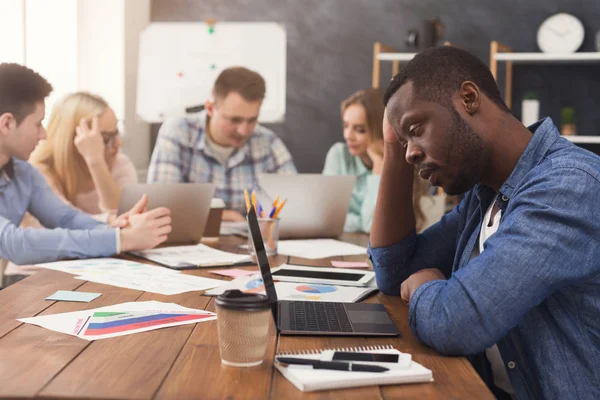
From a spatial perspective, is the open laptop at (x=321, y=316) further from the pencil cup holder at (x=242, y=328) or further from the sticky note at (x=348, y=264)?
the sticky note at (x=348, y=264)

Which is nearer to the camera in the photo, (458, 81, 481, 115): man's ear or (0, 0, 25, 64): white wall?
(458, 81, 481, 115): man's ear

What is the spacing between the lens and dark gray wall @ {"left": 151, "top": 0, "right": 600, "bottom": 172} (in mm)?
4383

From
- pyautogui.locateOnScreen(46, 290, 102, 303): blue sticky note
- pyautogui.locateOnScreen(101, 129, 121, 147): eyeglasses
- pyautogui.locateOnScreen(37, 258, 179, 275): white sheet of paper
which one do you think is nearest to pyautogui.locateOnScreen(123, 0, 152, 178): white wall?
pyautogui.locateOnScreen(101, 129, 121, 147): eyeglasses

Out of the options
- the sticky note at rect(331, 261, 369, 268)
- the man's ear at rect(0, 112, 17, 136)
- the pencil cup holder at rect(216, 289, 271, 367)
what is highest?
the man's ear at rect(0, 112, 17, 136)

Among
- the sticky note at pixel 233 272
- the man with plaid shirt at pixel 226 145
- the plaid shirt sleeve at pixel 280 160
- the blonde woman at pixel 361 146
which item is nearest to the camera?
the sticky note at pixel 233 272

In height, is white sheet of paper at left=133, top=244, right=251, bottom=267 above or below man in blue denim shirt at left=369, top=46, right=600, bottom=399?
below

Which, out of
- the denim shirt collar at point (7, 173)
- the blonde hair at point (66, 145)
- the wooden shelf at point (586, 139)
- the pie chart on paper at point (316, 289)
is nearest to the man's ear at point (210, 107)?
the blonde hair at point (66, 145)

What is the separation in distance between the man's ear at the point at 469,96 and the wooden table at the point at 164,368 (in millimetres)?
374

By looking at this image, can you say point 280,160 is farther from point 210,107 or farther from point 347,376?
point 347,376

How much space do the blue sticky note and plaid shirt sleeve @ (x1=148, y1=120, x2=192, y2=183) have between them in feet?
5.86

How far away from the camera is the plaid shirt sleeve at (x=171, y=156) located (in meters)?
3.12

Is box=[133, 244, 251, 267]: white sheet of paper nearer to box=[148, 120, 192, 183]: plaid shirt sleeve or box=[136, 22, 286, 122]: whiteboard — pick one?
box=[148, 120, 192, 183]: plaid shirt sleeve

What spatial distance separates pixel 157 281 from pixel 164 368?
60 centimetres

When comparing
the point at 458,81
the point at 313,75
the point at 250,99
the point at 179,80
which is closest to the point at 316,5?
the point at 313,75
